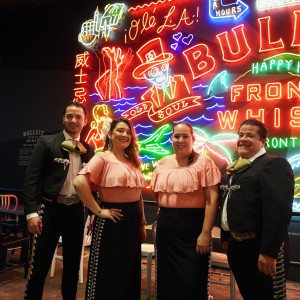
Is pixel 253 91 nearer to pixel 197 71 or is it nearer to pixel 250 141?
pixel 197 71

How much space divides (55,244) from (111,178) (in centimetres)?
68

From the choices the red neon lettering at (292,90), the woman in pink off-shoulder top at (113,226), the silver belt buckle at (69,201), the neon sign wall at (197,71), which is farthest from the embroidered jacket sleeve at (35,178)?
the red neon lettering at (292,90)

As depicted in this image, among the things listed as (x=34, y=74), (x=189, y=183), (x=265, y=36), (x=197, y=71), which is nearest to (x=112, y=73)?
(x=197, y=71)

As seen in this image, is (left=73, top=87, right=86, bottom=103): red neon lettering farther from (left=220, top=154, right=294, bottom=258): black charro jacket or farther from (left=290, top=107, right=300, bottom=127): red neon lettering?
(left=220, top=154, right=294, bottom=258): black charro jacket

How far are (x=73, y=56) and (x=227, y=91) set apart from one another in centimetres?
327

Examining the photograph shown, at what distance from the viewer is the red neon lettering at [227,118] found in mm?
4621

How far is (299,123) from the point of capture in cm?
417

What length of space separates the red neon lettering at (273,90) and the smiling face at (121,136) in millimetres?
2784

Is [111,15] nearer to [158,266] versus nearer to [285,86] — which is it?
[285,86]

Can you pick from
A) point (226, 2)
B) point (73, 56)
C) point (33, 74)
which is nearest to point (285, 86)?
point (226, 2)

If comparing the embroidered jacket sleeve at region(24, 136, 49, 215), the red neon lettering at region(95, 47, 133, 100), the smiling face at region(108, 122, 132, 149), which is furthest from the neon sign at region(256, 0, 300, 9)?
the embroidered jacket sleeve at region(24, 136, 49, 215)

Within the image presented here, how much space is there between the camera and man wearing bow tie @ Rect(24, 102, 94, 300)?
2268 mm

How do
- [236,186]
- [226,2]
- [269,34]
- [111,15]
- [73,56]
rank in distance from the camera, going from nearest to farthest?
[236,186] → [269,34] → [226,2] → [111,15] → [73,56]

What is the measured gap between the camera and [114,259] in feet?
7.32
